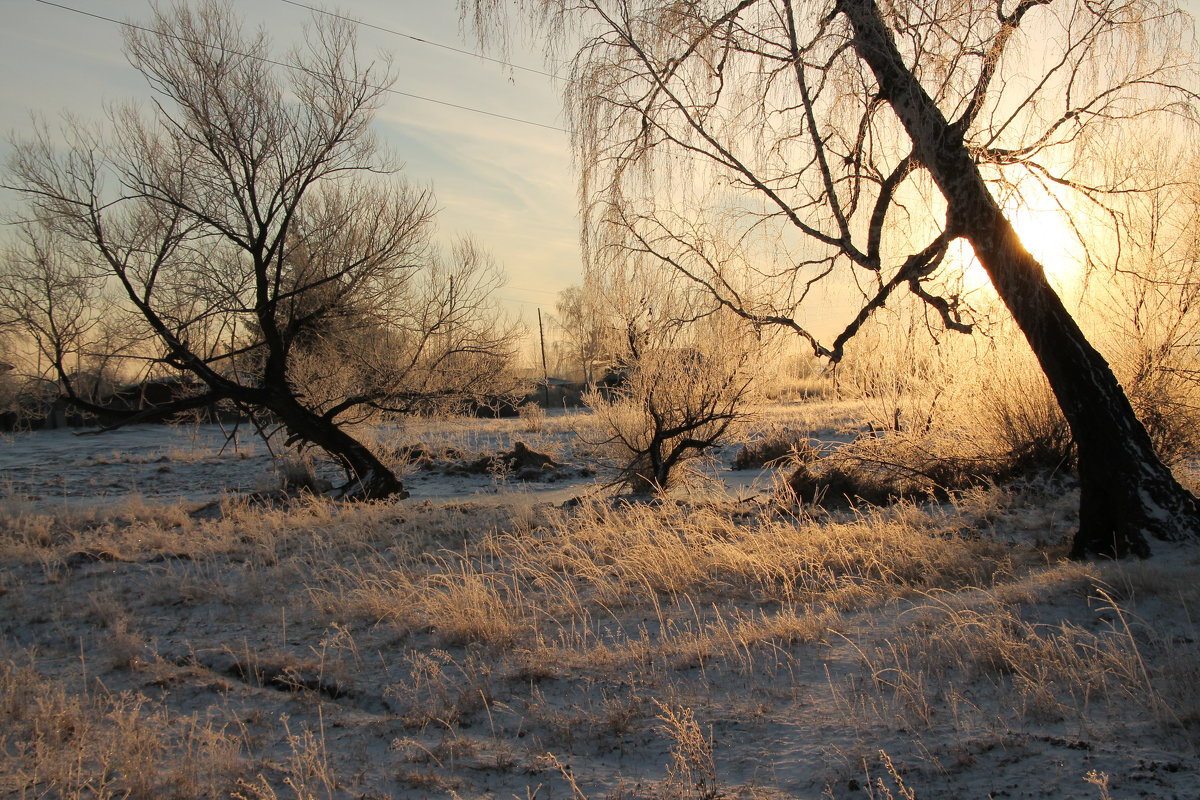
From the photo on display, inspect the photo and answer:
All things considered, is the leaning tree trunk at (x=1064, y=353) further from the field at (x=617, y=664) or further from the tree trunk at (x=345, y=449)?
the tree trunk at (x=345, y=449)

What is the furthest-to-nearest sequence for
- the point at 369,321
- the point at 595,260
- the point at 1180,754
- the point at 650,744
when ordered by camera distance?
the point at 369,321 → the point at 595,260 → the point at 650,744 → the point at 1180,754

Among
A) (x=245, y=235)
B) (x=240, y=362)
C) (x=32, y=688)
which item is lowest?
(x=32, y=688)

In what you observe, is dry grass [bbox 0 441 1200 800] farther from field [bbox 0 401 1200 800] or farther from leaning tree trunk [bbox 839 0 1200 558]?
leaning tree trunk [bbox 839 0 1200 558]

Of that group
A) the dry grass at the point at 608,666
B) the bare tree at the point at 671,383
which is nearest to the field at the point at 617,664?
the dry grass at the point at 608,666

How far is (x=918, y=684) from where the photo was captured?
312 cm

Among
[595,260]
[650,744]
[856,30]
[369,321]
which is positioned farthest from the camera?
[369,321]

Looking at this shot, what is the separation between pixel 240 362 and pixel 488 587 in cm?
853

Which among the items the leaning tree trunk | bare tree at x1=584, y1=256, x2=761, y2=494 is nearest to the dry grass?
the leaning tree trunk

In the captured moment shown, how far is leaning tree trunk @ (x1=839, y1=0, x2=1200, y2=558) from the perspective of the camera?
4801mm

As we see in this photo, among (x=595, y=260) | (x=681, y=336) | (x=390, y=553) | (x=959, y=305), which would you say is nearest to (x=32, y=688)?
(x=390, y=553)

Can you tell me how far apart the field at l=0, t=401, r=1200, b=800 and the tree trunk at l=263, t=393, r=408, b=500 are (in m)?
3.47

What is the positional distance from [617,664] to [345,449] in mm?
8001

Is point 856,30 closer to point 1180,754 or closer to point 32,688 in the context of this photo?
point 1180,754

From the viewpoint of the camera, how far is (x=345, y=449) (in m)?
10.9
